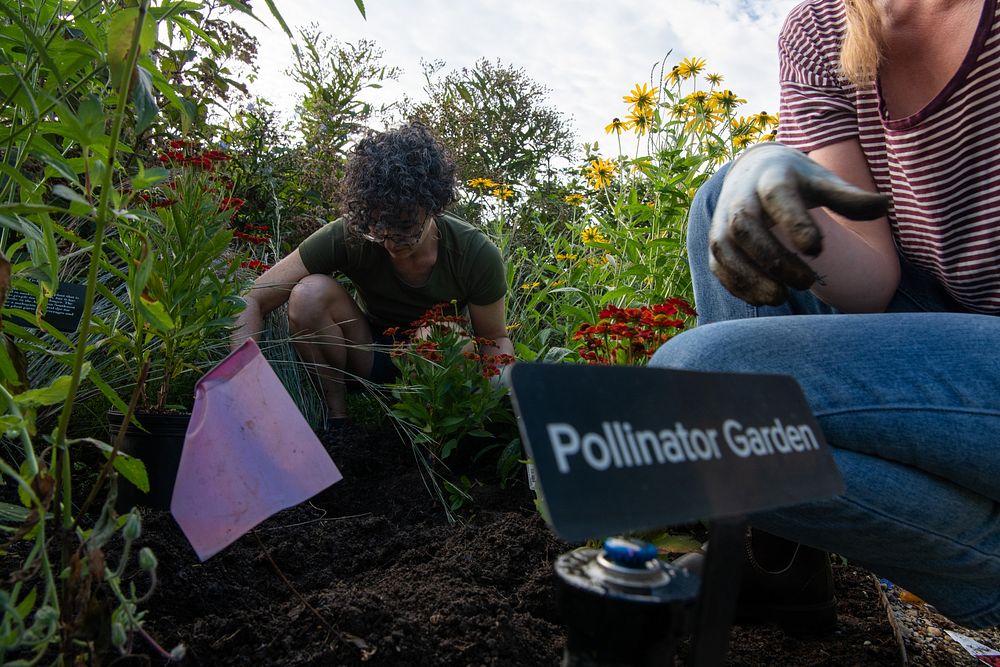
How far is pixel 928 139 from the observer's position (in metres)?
1.32

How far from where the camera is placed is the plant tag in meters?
1.44

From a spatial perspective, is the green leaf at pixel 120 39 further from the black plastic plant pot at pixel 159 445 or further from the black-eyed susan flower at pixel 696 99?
the black-eyed susan flower at pixel 696 99

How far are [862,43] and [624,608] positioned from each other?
1210 mm

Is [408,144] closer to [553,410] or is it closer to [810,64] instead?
[810,64]

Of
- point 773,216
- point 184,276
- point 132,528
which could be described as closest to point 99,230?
point 132,528

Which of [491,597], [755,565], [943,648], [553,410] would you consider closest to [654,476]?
[553,410]

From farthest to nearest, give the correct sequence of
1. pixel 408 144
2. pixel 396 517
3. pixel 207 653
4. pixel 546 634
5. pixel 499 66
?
pixel 499 66 → pixel 408 144 → pixel 396 517 → pixel 546 634 → pixel 207 653

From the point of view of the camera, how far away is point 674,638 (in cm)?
55

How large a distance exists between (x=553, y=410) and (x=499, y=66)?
6.67 metres

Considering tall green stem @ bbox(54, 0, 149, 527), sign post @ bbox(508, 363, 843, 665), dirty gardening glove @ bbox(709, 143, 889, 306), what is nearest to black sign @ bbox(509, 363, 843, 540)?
sign post @ bbox(508, 363, 843, 665)

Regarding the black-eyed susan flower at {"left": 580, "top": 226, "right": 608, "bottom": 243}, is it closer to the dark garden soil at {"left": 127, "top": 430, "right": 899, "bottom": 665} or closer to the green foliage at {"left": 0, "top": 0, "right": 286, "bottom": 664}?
the dark garden soil at {"left": 127, "top": 430, "right": 899, "bottom": 665}

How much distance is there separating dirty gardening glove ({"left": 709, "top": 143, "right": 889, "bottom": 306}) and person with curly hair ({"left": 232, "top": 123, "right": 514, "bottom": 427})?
1962mm

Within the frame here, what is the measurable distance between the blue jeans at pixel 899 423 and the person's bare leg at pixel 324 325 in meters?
1.96

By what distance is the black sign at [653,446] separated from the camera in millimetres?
500
